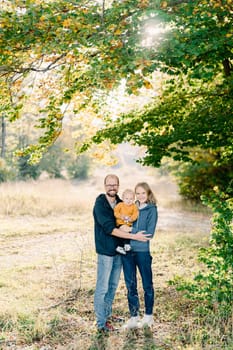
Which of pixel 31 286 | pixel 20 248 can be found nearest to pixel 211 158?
pixel 20 248

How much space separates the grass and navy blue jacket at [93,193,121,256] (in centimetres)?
104

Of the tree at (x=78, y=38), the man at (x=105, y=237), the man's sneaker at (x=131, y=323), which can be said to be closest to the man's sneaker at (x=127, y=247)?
the man at (x=105, y=237)

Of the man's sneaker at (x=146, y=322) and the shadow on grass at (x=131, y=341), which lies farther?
the man's sneaker at (x=146, y=322)

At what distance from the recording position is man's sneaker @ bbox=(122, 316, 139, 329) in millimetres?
5854

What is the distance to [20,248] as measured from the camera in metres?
11.8

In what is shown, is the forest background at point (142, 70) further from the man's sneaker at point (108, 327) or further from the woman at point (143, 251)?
the man's sneaker at point (108, 327)

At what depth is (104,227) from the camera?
5465mm

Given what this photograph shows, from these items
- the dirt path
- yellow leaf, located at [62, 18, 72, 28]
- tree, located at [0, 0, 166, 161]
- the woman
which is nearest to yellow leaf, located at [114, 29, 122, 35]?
tree, located at [0, 0, 166, 161]

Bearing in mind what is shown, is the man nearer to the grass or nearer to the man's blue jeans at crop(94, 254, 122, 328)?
the man's blue jeans at crop(94, 254, 122, 328)

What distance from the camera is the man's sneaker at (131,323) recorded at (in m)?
5.85

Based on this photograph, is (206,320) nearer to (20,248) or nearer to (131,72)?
(131,72)

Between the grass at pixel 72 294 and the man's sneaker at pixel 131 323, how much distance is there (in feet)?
0.47

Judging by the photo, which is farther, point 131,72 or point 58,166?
point 58,166

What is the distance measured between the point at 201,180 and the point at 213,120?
1369 cm
